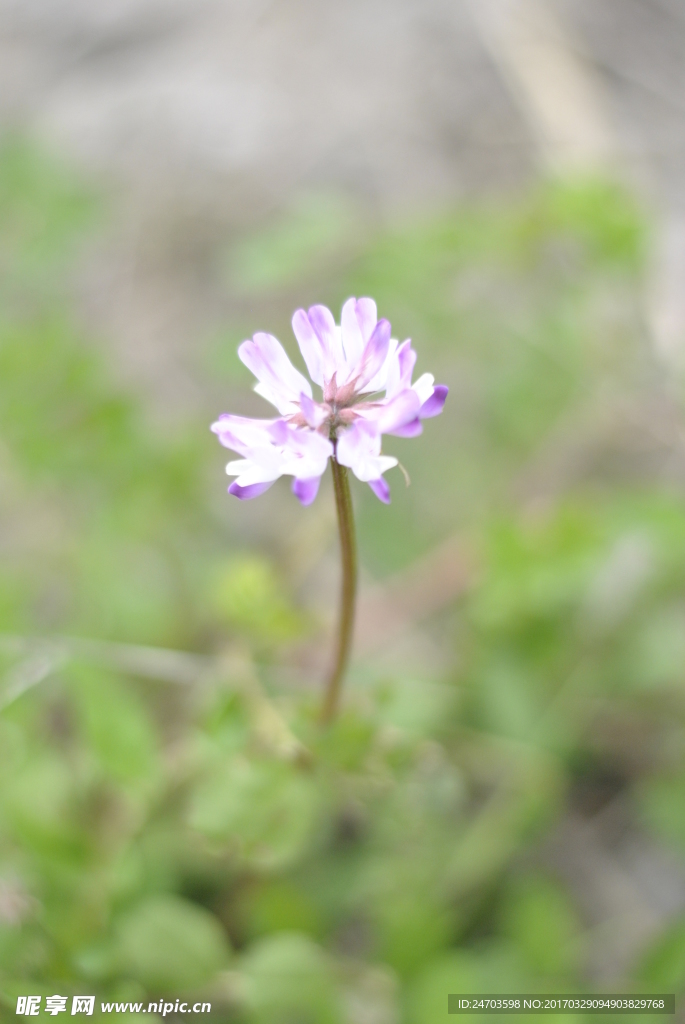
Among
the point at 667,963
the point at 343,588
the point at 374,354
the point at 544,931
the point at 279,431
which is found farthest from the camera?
the point at 544,931

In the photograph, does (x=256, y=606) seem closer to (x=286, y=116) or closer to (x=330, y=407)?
(x=330, y=407)

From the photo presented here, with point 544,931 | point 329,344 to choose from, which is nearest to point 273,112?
point 329,344

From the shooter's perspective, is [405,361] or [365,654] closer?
[405,361]

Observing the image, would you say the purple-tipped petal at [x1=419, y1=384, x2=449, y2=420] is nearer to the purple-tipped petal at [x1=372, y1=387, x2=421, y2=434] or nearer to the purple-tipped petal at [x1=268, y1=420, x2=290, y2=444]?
the purple-tipped petal at [x1=372, y1=387, x2=421, y2=434]

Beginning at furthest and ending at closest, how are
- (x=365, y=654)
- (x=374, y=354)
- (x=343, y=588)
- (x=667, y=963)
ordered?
(x=365, y=654) < (x=667, y=963) < (x=343, y=588) < (x=374, y=354)

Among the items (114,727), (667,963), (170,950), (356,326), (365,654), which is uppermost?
(365,654)

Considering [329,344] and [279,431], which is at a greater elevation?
[329,344]
